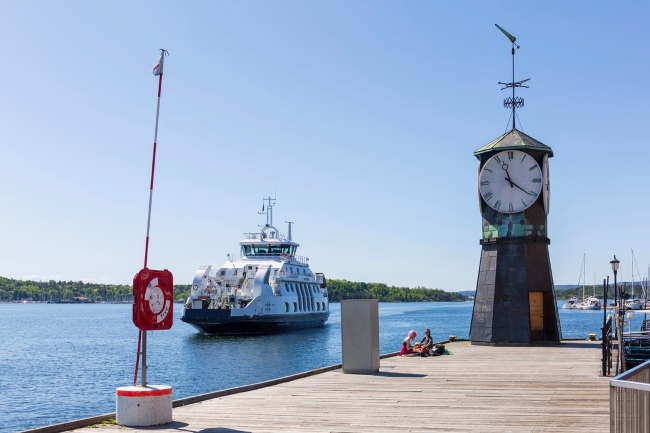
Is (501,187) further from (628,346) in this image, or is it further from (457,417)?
(457,417)

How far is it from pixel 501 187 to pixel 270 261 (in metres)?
49.1

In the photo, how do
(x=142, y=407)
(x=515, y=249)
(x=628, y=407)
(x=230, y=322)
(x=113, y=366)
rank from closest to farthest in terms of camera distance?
(x=628, y=407), (x=142, y=407), (x=515, y=249), (x=113, y=366), (x=230, y=322)

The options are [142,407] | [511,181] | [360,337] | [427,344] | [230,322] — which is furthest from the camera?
[230,322]

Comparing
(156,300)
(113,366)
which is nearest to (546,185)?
(156,300)

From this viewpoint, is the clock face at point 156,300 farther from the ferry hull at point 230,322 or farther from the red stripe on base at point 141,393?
the ferry hull at point 230,322

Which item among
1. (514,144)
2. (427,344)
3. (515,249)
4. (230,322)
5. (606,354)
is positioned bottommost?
(230,322)

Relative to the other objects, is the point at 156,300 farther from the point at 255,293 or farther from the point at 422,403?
the point at 255,293

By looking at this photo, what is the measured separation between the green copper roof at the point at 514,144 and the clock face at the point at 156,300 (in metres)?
15.6

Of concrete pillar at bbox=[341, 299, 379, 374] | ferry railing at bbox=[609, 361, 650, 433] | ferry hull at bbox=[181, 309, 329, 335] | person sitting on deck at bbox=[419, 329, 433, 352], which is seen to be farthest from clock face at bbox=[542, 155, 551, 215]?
ferry hull at bbox=[181, 309, 329, 335]

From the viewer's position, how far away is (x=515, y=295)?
23.7 meters

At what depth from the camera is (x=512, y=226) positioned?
2416 cm

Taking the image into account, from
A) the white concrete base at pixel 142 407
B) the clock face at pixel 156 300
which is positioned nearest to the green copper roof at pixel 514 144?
the clock face at pixel 156 300

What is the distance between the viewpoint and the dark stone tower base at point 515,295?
77.7ft

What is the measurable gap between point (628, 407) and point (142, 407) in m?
6.30
